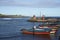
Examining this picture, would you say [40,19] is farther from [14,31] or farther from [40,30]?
[14,31]

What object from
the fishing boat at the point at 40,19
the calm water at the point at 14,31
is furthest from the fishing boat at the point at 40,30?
the fishing boat at the point at 40,19

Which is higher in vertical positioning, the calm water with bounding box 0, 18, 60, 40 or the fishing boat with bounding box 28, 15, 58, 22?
the fishing boat with bounding box 28, 15, 58, 22

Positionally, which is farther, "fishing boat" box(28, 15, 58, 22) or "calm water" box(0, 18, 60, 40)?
"calm water" box(0, 18, 60, 40)

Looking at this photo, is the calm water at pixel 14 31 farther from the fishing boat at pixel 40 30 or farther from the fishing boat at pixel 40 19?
the fishing boat at pixel 40 19

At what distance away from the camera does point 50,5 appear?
3844mm

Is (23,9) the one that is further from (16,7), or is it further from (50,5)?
(50,5)

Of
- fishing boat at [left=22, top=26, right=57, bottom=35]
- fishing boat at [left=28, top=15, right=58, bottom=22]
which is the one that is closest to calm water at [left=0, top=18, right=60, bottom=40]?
fishing boat at [left=22, top=26, right=57, bottom=35]

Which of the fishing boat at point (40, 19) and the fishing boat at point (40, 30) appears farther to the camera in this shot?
the fishing boat at point (40, 30)

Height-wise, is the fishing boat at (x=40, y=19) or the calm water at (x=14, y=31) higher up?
the fishing boat at (x=40, y=19)

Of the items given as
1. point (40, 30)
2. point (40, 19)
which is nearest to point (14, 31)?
point (40, 30)

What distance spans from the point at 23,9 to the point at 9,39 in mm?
987

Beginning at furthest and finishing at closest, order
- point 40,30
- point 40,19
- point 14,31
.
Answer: point 14,31
point 40,30
point 40,19

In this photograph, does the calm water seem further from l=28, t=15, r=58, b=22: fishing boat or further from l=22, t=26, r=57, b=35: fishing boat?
l=28, t=15, r=58, b=22: fishing boat

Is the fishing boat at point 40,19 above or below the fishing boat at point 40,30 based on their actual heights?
above
